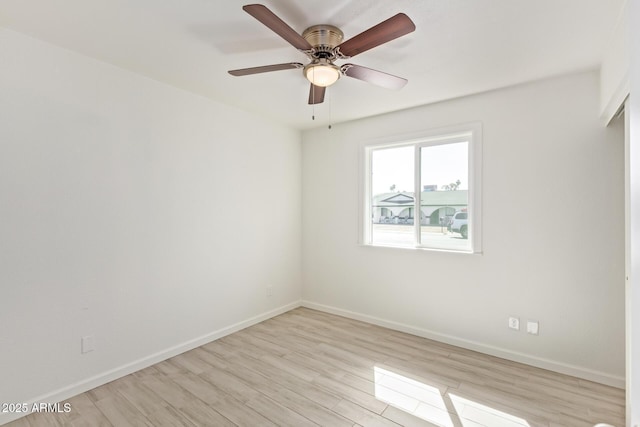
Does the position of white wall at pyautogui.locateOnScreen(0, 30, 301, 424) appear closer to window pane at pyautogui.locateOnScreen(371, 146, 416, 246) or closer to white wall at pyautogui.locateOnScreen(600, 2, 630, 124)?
window pane at pyautogui.locateOnScreen(371, 146, 416, 246)

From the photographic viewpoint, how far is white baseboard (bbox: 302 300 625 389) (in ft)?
8.32

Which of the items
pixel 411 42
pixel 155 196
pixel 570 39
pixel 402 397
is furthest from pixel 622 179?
pixel 155 196

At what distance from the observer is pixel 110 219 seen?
258cm

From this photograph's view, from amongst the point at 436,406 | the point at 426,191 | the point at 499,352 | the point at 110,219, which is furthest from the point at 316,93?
the point at 499,352

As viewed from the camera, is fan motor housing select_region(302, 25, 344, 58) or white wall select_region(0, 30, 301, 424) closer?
fan motor housing select_region(302, 25, 344, 58)

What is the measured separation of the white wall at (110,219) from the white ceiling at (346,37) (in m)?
0.30

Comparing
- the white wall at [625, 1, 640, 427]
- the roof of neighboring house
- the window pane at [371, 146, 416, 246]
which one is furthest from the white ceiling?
the white wall at [625, 1, 640, 427]

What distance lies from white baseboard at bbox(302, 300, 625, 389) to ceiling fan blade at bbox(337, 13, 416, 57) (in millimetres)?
2888

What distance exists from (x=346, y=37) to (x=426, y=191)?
1.95 meters

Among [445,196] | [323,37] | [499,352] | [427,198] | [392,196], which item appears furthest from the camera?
[392,196]

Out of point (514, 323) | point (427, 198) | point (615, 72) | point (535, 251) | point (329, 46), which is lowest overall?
point (514, 323)

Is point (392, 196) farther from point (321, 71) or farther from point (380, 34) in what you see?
point (380, 34)

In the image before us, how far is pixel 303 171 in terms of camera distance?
450 cm

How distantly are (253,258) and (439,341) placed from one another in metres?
2.30
